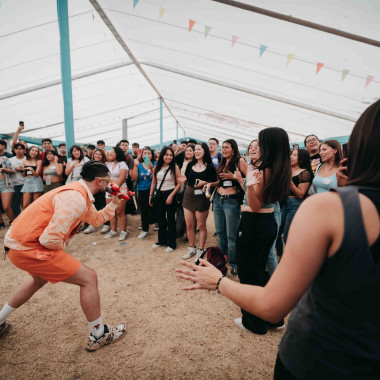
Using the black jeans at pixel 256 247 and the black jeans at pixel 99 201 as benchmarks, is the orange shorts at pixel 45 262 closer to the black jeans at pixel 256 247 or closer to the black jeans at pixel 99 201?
the black jeans at pixel 256 247

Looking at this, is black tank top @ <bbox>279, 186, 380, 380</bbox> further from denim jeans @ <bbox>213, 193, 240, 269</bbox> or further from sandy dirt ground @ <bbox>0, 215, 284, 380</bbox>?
denim jeans @ <bbox>213, 193, 240, 269</bbox>

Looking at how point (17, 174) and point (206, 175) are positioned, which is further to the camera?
point (17, 174)

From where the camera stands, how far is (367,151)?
608 mm

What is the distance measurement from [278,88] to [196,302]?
554 cm

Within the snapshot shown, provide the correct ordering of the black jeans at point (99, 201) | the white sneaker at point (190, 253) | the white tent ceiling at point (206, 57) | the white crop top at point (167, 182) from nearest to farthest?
1. the white tent ceiling at point (206, 57)
2. the white sneaker at point (190, 253)
3. the white crop top at point (167, 182)
4. the black jeans at point (99, 201)

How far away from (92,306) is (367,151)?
2.07 metres

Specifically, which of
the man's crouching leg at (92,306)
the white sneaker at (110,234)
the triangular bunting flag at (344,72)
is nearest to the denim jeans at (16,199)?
the white sneaker at (110,234)

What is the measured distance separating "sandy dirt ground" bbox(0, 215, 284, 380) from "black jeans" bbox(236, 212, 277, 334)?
13.8 inches

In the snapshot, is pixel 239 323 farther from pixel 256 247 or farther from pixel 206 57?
pixel 206 57

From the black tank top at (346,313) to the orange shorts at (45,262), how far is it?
163 cm

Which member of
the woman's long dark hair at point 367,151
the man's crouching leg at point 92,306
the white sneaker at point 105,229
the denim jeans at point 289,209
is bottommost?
the white sneaker at point 105,229

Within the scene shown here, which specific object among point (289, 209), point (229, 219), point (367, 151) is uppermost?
point (367, 151)

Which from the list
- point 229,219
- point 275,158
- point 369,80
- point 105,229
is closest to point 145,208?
point 105,229

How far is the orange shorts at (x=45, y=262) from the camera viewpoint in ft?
5.18
